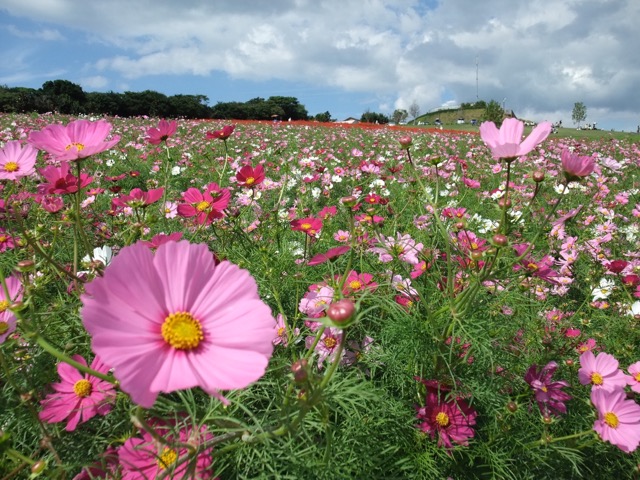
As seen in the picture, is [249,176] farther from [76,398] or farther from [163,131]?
[76,398]

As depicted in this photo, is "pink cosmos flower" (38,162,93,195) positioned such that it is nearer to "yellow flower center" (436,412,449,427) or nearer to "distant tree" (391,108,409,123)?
"yellow flower center" (436,412,449,427)

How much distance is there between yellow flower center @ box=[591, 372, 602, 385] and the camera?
1.01 meters

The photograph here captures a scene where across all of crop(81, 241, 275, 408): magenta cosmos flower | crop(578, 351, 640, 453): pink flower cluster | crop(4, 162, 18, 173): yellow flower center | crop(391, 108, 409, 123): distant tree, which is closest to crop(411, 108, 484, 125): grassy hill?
crop(391, 108, 409, 123): distant tree

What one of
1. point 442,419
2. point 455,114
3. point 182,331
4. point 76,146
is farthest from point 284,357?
point 455,114

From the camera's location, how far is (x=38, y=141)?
25.9 inches

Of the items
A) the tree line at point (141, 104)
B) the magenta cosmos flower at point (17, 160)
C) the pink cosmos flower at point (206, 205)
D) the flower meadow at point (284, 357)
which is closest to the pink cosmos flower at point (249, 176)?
the flower meadow at point (284, 357)

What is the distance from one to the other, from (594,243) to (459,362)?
1.52 m

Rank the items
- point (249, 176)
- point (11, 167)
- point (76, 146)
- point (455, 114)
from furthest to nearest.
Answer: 1. point (455, 114)
2. point (249, 176)
3. point (11, 167)
4. point (76, 146)

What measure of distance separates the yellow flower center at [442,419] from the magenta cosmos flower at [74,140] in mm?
849

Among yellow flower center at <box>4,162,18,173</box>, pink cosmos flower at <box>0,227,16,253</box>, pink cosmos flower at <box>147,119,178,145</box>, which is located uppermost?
pink cosmos flower at <box>147,119,178,145</box>

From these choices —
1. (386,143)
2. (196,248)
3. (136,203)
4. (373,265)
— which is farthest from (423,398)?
(386,143)

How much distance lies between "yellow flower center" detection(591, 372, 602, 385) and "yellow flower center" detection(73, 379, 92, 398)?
1146 mm

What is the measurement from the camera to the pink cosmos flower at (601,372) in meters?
1.00

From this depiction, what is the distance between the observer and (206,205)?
1.02m
